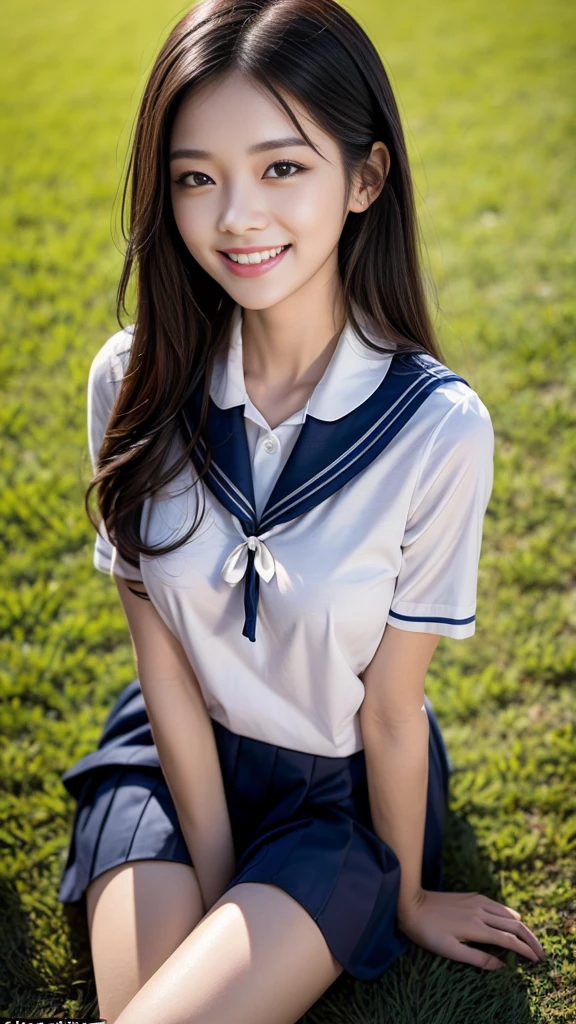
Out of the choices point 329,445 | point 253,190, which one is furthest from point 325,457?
point 253,190

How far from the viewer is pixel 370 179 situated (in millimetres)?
1817

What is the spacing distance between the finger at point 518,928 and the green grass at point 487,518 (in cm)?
5

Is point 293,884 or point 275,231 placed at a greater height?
point 275,231

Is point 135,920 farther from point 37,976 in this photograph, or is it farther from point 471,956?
point 471,956

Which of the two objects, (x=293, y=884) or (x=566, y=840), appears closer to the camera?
(x=293, y=884)

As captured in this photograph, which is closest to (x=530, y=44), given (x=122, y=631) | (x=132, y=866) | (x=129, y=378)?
(x=122, y=631)

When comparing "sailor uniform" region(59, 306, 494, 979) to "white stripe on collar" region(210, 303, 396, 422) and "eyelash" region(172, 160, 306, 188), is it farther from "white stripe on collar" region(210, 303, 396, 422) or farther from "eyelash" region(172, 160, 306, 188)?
"eyelash" region(172, 160, 306, 188)

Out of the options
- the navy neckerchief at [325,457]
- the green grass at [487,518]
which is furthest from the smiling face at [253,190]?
the green grass at [487,518]

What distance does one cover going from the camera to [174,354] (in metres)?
1.98

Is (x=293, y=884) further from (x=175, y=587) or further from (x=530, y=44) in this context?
(x=530, y=44)

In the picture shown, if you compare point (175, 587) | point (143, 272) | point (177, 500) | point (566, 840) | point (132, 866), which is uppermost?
point (143, 272)

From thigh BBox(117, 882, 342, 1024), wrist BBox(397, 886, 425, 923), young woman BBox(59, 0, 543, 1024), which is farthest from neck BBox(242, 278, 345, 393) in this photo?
wrist BBox(397, 886, 425, 923)

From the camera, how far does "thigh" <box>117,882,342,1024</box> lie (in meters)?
1.65

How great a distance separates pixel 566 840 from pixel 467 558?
41.1 inches
